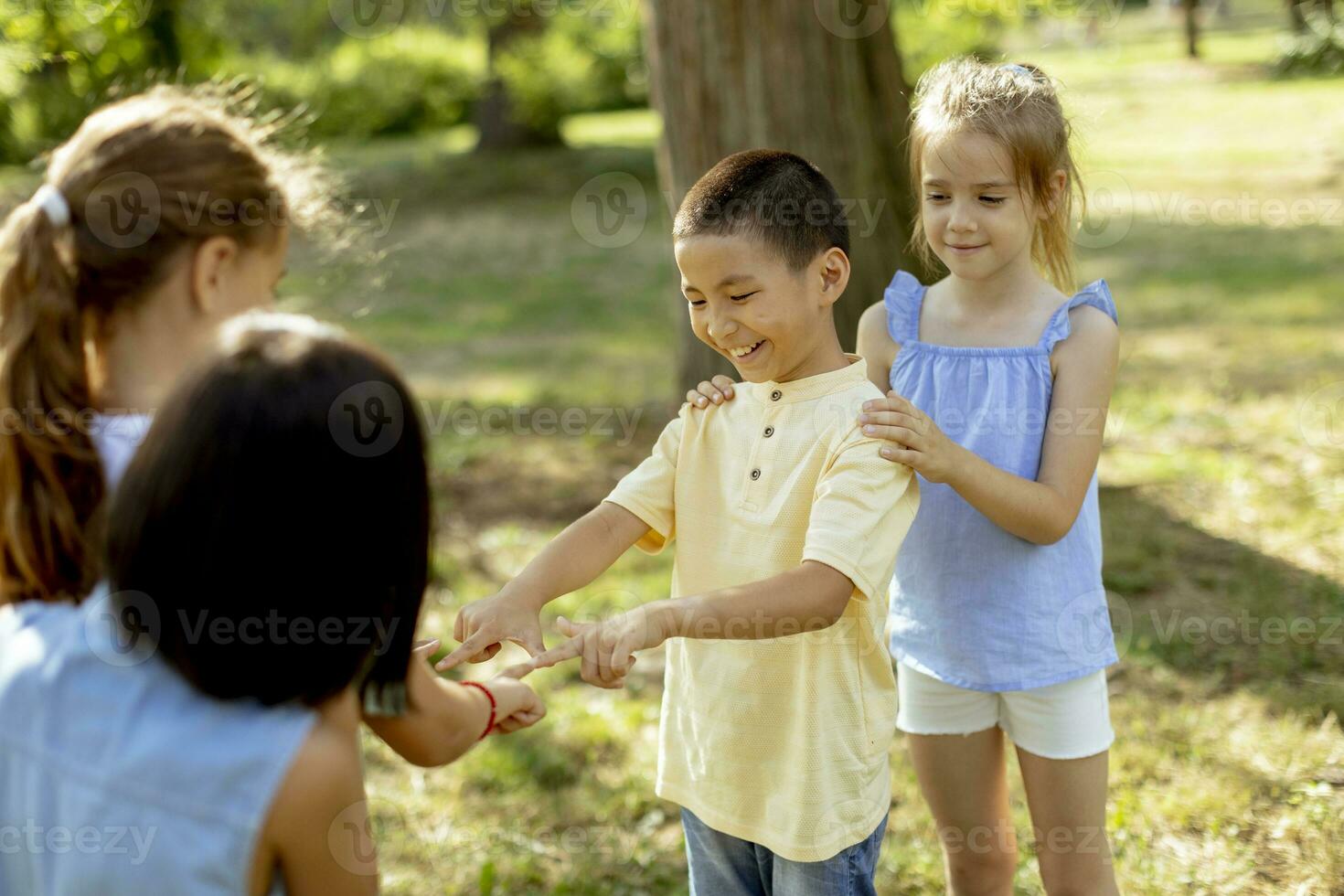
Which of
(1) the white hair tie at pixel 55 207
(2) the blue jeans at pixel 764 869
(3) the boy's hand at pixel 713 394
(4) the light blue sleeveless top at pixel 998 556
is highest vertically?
(1) the white hair tie at pixel 55 207

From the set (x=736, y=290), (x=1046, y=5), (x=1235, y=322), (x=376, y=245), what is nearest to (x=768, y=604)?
(x=736, y=290)

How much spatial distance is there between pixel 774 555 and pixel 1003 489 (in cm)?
38

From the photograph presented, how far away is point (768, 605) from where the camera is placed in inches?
70.6

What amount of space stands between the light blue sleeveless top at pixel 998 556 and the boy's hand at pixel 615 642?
0.67 meters

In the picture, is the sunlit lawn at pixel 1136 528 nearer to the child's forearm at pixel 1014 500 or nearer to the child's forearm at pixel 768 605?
the child's forearm at pixel 1014 500

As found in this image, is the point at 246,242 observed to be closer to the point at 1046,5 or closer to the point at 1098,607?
the point at 1098,607

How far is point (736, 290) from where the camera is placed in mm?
1923

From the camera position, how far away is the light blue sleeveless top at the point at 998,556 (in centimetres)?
216

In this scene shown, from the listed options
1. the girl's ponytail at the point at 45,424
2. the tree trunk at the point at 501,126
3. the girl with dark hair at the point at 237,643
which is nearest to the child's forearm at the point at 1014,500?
the girl with dark hair at the point at 237,643

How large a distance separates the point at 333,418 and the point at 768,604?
0.71 m

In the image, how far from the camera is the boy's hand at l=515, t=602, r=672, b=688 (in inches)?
69.6

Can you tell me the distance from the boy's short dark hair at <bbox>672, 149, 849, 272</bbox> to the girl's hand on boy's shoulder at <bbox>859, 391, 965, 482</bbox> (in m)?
0.26

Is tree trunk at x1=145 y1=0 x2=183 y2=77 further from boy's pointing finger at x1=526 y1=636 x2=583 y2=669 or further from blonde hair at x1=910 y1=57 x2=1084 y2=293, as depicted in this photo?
boy's pointing finger at x1=526 y1=636 x2=583 y2=669

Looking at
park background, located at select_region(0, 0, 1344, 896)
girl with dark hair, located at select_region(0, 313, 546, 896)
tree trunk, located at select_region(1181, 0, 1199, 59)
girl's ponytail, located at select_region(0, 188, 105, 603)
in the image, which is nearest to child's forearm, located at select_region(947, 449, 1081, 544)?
park background, located at select_region(0, 0, 1344, 896)
